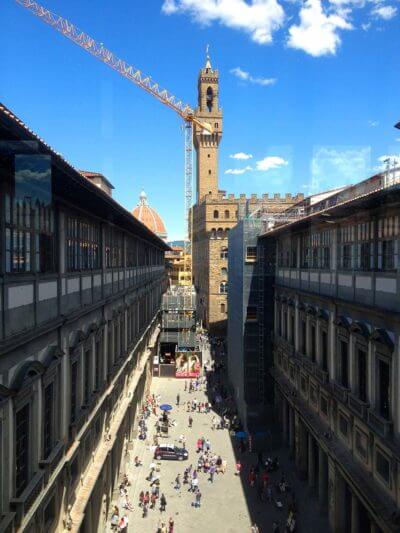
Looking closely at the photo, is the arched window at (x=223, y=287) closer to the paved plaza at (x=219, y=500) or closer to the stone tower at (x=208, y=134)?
the stone tower at (x=208, y=134)

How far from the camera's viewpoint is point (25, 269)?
386 inches

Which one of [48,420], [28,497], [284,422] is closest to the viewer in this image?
[28,497]

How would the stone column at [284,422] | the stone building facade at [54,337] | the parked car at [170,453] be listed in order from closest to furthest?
the stone building facade at [54,337], the parked car at [170,453], the stone column at [284,422]

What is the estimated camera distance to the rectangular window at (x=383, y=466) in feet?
49.0

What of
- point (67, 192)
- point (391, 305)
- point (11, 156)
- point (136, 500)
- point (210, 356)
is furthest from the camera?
point (210, 356)

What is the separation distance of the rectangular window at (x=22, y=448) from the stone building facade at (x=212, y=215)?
48.9 meters

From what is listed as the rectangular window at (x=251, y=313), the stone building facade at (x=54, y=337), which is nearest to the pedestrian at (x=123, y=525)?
the stone building facade at (x=54, y=337)

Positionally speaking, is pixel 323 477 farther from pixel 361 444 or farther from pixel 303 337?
pixel 303 337

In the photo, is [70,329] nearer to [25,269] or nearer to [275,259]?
[25,269]

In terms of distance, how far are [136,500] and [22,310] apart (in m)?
17.0

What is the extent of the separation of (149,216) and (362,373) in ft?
302

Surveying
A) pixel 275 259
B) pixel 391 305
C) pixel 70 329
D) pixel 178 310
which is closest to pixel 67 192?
pixel 70 329

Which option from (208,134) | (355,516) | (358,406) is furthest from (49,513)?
(208,134)

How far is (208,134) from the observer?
3290 inches
